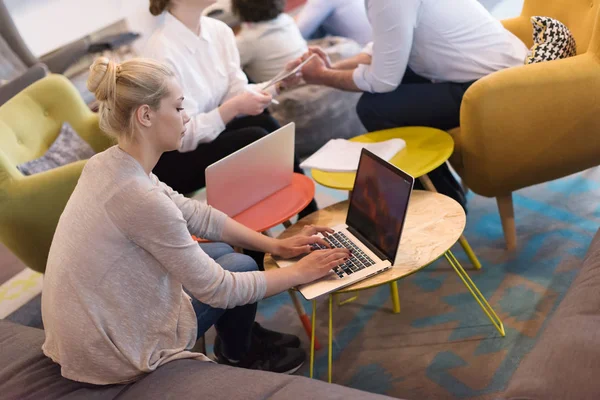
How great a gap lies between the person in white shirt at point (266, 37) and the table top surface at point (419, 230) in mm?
1366

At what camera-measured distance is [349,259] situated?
5.66 ft

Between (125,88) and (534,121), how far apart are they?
132cm

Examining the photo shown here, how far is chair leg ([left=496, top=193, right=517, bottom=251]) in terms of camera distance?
235cm

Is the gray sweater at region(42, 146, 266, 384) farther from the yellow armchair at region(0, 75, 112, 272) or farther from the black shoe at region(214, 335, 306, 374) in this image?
the yellow armchair at region(0, 75, 112, 272)

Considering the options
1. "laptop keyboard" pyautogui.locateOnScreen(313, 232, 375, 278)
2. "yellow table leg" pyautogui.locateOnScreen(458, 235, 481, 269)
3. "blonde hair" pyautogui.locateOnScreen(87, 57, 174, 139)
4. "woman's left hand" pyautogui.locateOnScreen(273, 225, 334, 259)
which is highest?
"blonde hair" pyautogui.locateOnScreen(87, 57, 174, 139)

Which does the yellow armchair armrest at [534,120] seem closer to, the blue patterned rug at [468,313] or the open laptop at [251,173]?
the blue patterned rug at [468,313]

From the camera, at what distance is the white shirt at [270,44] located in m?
3.23

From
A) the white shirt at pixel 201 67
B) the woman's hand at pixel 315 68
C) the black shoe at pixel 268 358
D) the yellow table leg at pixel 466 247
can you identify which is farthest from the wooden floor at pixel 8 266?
the yellow table leg at pixel 466 247

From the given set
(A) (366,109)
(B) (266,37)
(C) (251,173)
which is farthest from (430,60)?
(B) (266,37)

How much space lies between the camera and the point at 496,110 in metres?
2.13

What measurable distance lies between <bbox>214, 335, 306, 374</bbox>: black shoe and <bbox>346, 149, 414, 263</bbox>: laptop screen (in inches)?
18.6

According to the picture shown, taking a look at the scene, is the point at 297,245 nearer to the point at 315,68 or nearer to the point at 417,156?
the point at 417,156

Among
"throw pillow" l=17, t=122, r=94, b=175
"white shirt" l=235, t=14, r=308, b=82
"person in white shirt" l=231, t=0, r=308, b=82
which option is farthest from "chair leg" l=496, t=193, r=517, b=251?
"throw pillow" l=17, t=122, r=94, b=175

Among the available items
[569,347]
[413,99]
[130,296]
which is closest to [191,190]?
[413,99]
